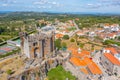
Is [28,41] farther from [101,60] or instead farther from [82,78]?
[101,60]

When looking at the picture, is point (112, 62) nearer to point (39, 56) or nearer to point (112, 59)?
point (112, 59)

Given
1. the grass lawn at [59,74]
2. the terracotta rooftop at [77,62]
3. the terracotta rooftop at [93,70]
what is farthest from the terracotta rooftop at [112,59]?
the grass lawn at [59,74]

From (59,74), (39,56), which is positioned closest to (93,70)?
(59,74)

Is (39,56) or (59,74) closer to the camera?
(59,74)

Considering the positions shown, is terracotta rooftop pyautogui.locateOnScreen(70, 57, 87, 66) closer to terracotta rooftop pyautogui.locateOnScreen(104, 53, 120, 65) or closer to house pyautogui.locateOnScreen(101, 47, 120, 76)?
house pyautogui.locateOnScreen(101, 47, 120, 76)

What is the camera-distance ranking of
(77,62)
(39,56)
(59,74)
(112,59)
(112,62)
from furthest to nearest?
(112,59) → (39,56) → (112,62) → (77,62) → (59,74)

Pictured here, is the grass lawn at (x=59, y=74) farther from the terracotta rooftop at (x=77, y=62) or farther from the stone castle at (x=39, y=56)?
the terracotta rooftop at (x=77, y=62)

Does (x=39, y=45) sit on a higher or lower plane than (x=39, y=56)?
higher

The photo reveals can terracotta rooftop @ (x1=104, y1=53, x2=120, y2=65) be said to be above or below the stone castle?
below

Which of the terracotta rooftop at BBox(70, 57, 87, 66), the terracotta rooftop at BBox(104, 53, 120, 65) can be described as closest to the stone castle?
the terracotta rooftop at BBox(70, 57, 87, 66)
